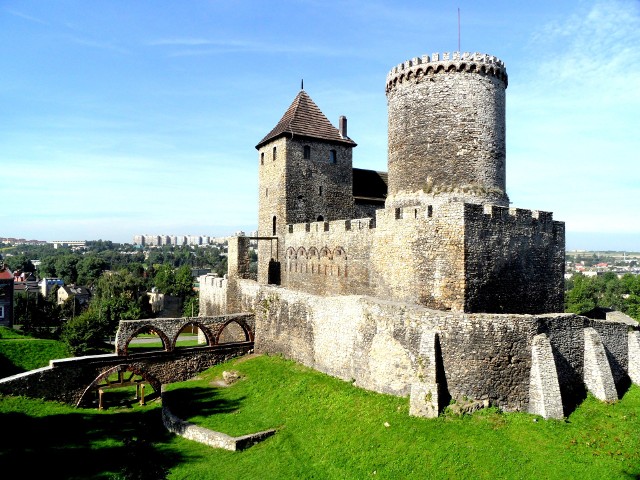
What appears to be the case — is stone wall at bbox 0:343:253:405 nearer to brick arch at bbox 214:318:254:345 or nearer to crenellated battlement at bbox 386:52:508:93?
brick arch at bbox 214:318:254:345

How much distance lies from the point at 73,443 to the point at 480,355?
48.4ft

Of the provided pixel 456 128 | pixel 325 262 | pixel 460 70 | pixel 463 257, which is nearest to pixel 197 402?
pixel 325 262

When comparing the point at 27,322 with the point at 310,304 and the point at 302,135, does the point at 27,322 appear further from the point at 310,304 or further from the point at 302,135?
the point at 310,304

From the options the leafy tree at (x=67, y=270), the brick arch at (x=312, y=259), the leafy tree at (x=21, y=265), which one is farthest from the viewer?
the leafy tree at (x=21, y=265)

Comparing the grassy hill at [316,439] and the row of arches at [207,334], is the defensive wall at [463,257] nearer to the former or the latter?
the grassy hill at [316,439]

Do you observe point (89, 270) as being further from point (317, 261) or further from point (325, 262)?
point (325, 262)

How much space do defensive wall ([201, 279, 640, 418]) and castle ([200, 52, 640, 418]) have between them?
37mm

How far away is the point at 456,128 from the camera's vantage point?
19625mm

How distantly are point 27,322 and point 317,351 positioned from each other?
37233 millimetres

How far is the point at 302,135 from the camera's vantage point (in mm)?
28750

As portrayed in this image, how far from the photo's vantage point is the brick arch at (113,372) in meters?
23.0

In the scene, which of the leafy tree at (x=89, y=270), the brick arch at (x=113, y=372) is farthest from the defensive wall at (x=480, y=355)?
the leafy tree at (x=89, y=270)

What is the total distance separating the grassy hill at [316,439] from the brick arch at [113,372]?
110cm

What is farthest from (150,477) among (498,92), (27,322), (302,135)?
(27,322)
